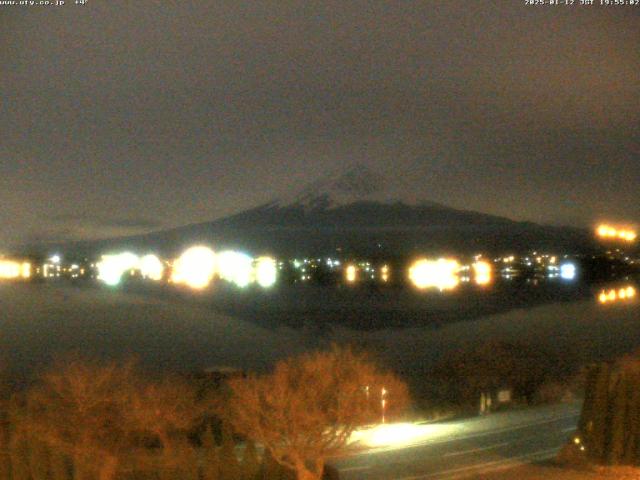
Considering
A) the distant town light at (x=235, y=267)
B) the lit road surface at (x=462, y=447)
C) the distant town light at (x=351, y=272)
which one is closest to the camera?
the lit road surface at (x=462, y=447)

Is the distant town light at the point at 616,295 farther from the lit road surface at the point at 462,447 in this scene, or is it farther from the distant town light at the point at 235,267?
the distant town light at the point at 235,267

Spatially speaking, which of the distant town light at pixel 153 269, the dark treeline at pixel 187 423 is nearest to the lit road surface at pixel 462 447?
the dark treeline at pixel 187 423

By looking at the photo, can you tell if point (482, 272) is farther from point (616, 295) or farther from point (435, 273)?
point (616, 295)

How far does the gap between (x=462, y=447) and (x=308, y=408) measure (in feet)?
40.7

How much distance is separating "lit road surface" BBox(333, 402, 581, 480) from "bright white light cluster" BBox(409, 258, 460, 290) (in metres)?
9.95

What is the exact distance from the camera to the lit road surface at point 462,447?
62.3 feet

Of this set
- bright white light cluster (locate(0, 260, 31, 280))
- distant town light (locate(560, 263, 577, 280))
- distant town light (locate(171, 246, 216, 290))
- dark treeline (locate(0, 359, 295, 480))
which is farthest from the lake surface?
dark treeline (locate(0, 359, 295, 480))

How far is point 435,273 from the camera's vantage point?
43.0 m

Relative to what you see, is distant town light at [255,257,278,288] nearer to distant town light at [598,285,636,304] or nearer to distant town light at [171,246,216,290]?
distant town light at [171,246,216,290]

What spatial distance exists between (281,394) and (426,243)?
114 feet

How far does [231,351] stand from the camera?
140ft

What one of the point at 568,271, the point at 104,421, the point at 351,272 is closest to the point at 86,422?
the point at 104,421

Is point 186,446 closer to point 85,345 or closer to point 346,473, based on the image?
point 346,473

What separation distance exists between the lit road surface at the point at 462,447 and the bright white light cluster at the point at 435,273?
392 inches
